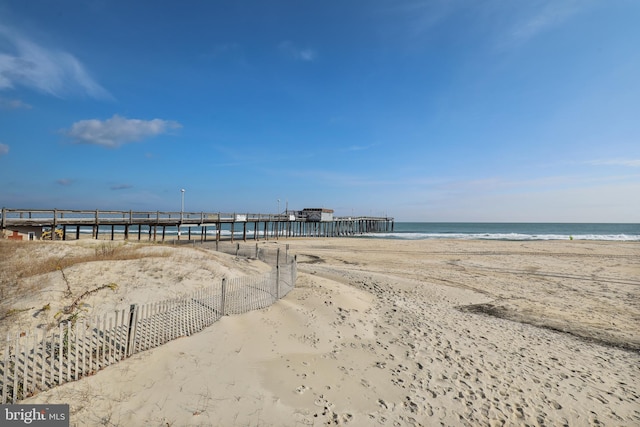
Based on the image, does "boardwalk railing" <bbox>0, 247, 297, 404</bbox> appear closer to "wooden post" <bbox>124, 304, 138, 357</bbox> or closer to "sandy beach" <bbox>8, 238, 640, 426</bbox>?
"wooden post" <bbox>124, 304, 138, 357</bbox>

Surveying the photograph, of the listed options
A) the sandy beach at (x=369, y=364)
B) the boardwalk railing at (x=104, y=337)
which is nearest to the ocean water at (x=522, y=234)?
the sandy beach at (x=369, y=364)

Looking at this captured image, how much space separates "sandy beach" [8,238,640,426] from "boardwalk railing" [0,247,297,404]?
264 millimetres

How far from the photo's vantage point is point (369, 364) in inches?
316

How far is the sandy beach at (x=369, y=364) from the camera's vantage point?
19.2 ft

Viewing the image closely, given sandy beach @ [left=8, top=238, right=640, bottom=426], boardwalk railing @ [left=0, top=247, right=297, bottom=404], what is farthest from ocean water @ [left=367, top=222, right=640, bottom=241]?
boardwalk railing @ [left=0, top=247, right=297, bottom=404]

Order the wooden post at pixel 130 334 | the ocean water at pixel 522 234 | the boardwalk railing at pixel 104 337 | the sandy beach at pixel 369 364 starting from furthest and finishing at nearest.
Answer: the ocean water at pixel 522 234 → the wooden post at pixel 130 334 → the sandy beach at pixel 369 364 → the boardwalk railing at pixel 104 337

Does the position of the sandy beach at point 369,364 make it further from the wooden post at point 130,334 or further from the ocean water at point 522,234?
the ocean water at point 522,234

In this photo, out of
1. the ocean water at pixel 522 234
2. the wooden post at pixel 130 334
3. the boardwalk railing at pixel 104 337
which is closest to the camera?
the boardwalk railing at pixel 104 337

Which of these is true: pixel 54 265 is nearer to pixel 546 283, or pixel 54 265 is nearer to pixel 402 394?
pixel 402 394

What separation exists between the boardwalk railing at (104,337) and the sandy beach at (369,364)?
0.87 feet

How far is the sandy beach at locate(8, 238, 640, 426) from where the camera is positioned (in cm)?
586

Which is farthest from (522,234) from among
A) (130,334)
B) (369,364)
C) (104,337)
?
(104,337)

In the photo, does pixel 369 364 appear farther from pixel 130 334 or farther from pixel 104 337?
pixel 104 337

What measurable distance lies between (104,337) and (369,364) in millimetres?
5854
